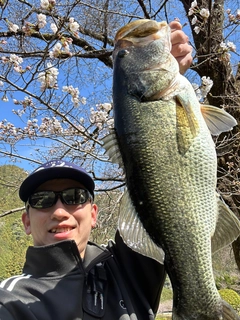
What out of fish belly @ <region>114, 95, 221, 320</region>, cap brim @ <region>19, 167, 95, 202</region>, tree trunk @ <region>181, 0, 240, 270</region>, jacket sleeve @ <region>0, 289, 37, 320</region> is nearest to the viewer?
fish belly @ <region>114, 95, 221, 320</region>

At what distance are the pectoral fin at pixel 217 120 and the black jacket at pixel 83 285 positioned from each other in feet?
2.73

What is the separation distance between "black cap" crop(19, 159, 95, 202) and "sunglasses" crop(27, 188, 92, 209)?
0.05 metres

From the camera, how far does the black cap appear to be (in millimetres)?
2176

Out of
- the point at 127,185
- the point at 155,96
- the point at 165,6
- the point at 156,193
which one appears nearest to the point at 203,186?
the point at 156,193

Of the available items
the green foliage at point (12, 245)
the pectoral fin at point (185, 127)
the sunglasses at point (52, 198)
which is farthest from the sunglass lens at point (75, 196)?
the green foliage at point (12, 245)

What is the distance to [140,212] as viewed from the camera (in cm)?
175

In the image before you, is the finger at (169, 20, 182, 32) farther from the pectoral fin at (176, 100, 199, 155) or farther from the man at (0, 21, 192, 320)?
the pectoral fin at (176, 100, 199, 155)

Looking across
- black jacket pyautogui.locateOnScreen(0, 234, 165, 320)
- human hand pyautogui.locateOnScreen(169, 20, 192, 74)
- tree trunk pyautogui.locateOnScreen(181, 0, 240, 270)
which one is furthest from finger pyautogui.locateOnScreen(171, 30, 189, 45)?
tree trunk pyautogui.locateOnScreen(181, 0, 240, 270)

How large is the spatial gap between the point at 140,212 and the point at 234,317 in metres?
0.59

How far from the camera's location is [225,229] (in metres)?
1.78

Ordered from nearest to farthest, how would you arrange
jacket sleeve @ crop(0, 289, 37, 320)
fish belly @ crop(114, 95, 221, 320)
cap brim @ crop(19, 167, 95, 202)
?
1. fish belly @ crop(114, 95, 221, 320)
2. jacket sleeve @ crop(0, 289, 37, 320)
3. cap brim @ crop(19, 167, 95, 202)

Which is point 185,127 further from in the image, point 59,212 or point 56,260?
point 56,260

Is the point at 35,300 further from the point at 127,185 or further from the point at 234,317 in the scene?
the point at 234,317

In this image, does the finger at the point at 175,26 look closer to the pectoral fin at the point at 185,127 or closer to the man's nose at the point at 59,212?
the pectoral fin at the point at 185,127
